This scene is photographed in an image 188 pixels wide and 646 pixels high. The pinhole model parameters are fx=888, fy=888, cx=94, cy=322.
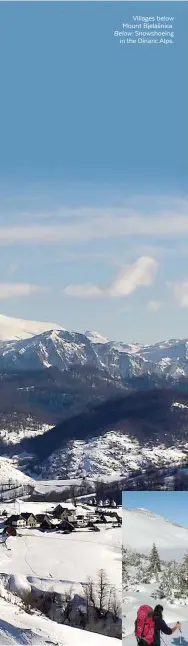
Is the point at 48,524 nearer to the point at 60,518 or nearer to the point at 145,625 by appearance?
the point at 60,518

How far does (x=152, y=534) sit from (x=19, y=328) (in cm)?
421

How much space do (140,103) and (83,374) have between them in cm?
429

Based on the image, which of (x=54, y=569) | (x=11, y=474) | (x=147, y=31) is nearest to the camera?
(x=54, y=569)

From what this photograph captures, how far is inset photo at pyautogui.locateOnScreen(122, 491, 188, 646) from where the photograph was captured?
4.95 meters

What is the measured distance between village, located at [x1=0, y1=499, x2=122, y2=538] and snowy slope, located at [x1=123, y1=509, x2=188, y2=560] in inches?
20.1

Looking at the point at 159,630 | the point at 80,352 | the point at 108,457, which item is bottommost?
the point at 159,630

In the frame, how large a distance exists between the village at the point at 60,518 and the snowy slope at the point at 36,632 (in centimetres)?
90

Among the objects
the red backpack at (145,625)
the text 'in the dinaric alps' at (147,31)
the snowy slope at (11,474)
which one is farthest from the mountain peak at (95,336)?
the red backpack at (145,625)

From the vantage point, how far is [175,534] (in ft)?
17.5

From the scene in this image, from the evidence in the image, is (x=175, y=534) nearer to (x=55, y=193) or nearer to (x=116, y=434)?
(x=55, y=193)

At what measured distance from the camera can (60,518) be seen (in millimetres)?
6637

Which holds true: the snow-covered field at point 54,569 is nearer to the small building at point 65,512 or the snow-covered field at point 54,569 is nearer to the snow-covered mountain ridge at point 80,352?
the small building at point 65,512

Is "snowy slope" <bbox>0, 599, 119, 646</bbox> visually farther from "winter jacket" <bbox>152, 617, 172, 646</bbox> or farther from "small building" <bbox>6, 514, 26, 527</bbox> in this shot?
"small building" <bbox>6, 514, 26, 527</bbox>

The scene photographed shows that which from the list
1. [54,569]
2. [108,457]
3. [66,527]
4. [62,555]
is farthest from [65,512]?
[108,457]
